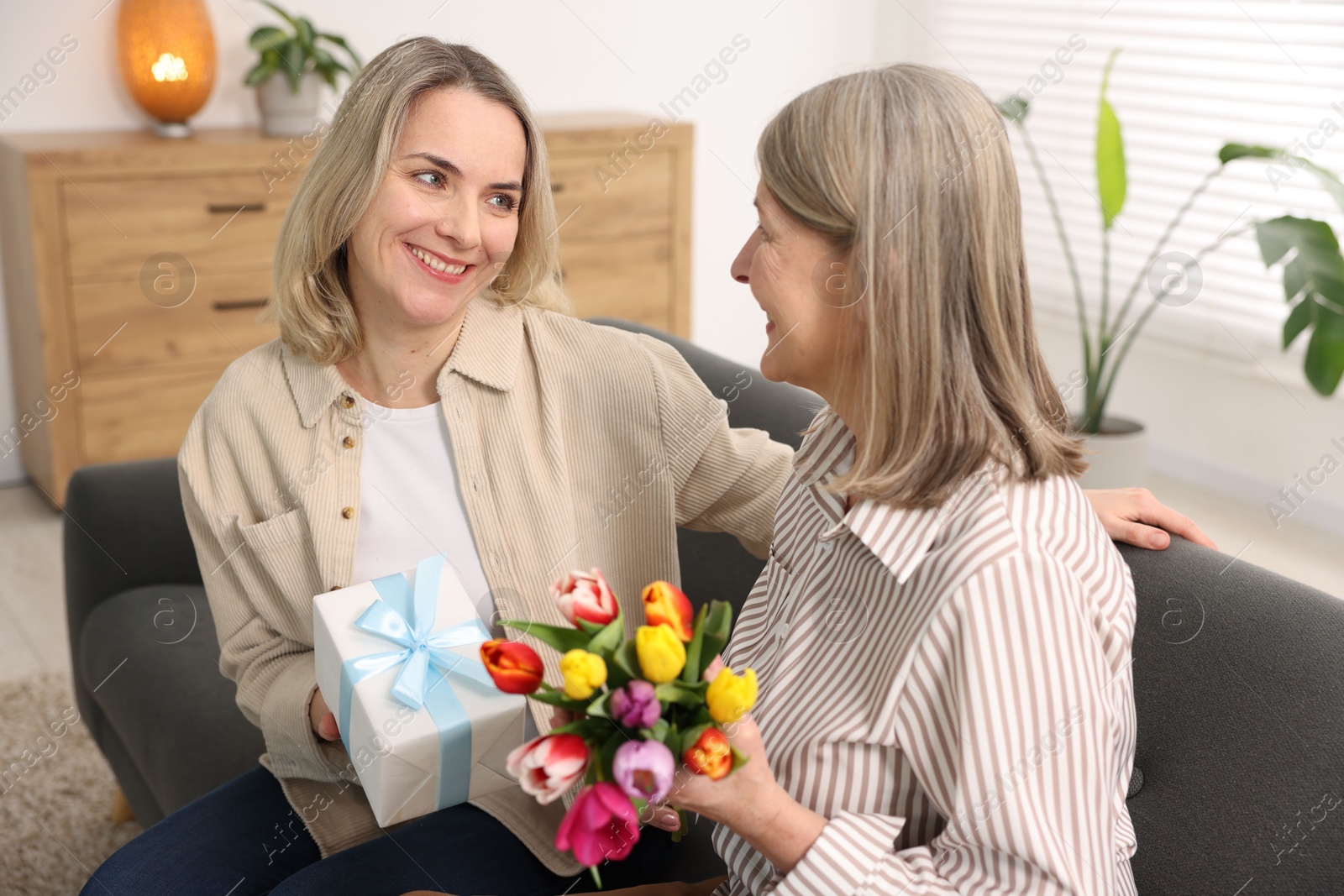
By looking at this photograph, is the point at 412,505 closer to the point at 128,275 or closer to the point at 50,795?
the point at 50,795

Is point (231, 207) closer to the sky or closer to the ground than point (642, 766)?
closer to the ground

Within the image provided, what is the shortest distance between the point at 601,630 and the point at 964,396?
41 cm

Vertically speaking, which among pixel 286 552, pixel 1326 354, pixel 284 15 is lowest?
pixel 1326 354

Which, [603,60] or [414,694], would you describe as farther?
[603,60]

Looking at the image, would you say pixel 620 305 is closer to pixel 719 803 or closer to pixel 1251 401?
pixel 1251 401

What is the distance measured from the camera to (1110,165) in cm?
349

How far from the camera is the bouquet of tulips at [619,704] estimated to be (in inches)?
34.7

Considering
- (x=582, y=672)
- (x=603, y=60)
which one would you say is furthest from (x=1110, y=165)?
(x=582, y=672)

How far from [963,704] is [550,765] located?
348 millimetres

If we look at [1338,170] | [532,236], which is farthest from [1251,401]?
[532,236]

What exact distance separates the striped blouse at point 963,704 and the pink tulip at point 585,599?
0.92ft

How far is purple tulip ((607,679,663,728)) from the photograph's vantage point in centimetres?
88

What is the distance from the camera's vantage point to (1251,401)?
4066mm

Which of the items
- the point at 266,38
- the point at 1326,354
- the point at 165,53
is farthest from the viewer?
the point at 266,38
